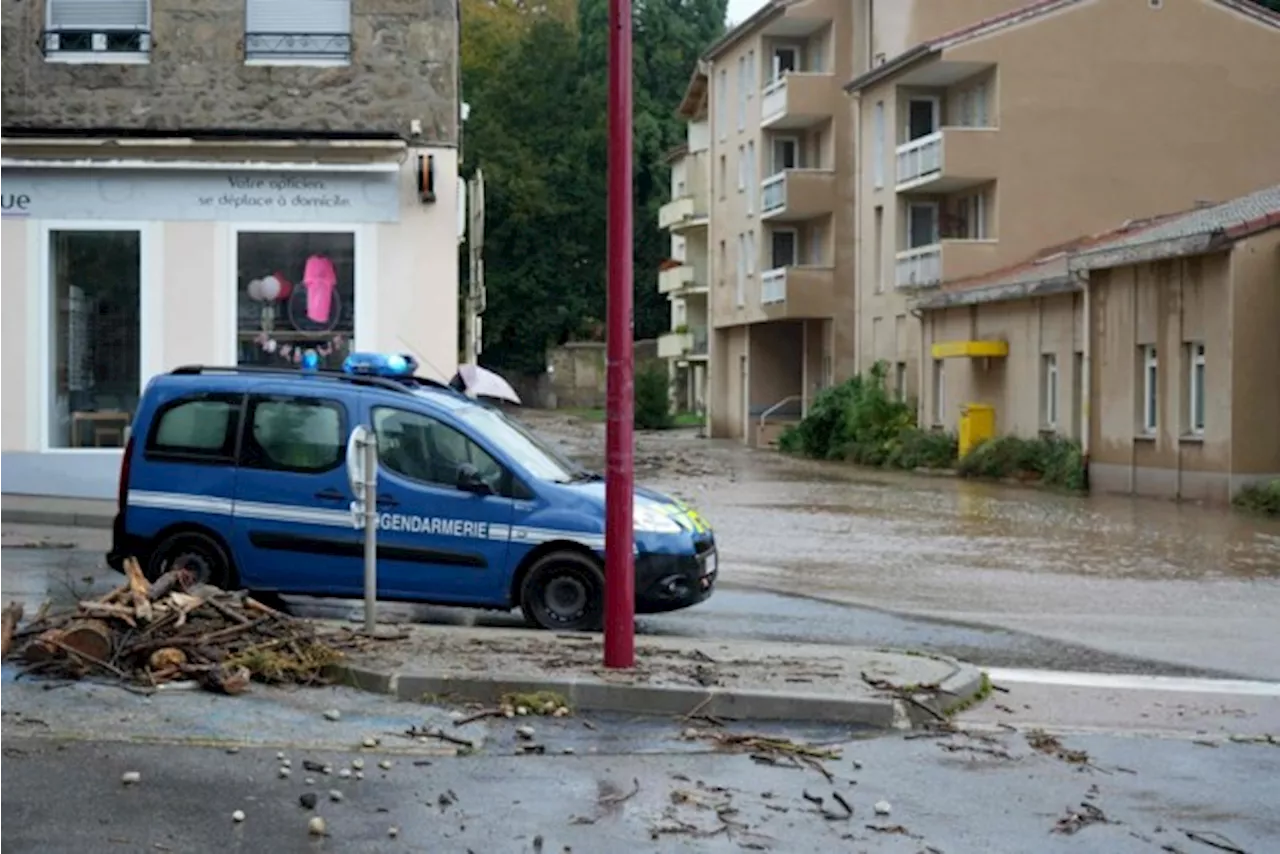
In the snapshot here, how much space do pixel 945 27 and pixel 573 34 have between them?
1430 inches

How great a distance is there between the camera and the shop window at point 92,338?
76.3 ft

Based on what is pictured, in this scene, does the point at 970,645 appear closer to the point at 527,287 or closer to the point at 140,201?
the point at 140,201

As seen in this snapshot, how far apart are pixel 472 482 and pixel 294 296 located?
417 inches

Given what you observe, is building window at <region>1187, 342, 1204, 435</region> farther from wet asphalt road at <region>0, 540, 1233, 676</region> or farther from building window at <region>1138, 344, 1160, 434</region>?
wet asphalt road at <region>0, 540, 1233, 676</region>

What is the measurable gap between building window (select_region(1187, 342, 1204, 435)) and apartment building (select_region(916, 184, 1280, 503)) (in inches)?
1.0

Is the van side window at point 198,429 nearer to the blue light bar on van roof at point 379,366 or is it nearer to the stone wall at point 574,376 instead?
the blue light bar on van roof at point 379,366

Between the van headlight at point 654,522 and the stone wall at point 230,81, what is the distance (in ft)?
35.4

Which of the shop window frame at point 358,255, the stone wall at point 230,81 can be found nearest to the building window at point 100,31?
the stone wall at point 230,81

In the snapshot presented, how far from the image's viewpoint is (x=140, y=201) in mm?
22969

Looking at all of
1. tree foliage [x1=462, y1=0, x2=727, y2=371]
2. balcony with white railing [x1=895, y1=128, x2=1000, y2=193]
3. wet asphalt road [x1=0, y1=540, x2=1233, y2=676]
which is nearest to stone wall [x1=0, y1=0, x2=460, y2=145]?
wet asphalt road [x1=0, y1=540, x2=1233, y2=676]

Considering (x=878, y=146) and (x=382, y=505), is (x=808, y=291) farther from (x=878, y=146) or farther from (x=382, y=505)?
(x=382, y=505)

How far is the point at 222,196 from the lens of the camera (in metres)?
23.0

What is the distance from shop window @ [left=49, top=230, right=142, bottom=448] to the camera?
916 inches

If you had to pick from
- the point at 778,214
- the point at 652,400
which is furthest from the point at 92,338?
the point at 652,400
